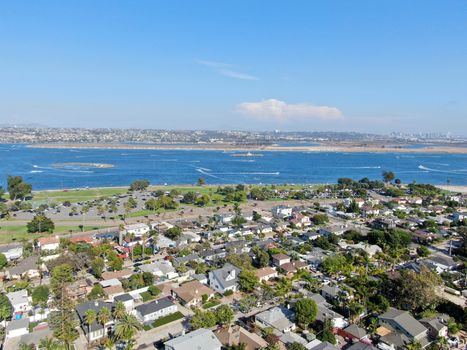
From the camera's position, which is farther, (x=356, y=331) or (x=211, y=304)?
(x=211, y=304)

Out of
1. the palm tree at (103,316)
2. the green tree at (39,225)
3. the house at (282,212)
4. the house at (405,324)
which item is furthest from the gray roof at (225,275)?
the green tree at (39,225)

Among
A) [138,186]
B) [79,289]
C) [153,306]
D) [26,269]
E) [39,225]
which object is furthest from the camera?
[138,186]

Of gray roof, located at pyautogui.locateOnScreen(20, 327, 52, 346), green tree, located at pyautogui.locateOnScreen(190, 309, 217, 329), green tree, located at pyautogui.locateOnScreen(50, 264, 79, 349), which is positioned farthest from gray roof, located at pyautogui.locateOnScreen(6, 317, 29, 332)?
green tree, located at pyautogui.locateOnScreen(190, 309, 217, 329)

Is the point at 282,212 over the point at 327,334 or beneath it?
beneath

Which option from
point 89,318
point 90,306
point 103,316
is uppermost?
point 89,318

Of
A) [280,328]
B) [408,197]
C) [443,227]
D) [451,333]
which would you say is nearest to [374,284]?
[451,333]

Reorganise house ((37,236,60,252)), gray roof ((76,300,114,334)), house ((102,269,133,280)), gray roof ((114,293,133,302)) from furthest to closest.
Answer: house ((37,236,60,252))
house ((102,269,133,280))
gray roof ((114,293,133,302))
gray roof ((76,300,114,334))

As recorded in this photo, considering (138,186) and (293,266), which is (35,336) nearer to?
(293,266)

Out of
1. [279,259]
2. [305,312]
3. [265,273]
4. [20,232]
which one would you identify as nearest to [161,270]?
[265,273]

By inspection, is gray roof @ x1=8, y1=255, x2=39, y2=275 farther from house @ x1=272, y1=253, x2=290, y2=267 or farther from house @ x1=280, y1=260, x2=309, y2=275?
house @ x1=280, y1=260, x2=309, y2=275
